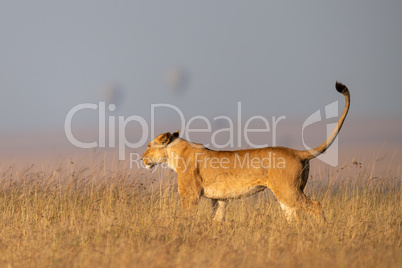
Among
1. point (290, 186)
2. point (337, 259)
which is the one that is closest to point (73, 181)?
point (290, 186)

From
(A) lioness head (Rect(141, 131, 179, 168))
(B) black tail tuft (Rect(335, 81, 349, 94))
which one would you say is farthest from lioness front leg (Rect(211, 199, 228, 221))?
(B) black tail tuft (Rect(335, 81, 349, 94))

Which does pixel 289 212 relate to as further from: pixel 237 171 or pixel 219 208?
pixel 219 208

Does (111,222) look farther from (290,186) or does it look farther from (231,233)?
(290,186)

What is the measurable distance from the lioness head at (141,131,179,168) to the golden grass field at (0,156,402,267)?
1.21ft

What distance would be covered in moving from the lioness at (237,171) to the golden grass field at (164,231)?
300 mm

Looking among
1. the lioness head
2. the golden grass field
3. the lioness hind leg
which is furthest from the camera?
the lioness head

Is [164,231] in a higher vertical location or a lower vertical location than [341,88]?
lower

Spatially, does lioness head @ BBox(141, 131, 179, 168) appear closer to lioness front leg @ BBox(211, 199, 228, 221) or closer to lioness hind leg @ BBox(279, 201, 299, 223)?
lioness front leg @ BBox(211, 199, 228, 221)

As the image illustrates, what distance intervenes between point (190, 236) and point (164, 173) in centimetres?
359

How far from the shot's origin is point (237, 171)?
9.44 metres

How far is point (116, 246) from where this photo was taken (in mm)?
6621

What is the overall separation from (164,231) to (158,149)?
3108 millimetres

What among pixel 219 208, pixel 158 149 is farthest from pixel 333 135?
pixel 158 149

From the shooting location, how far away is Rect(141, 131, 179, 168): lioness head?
1037 centimetres
